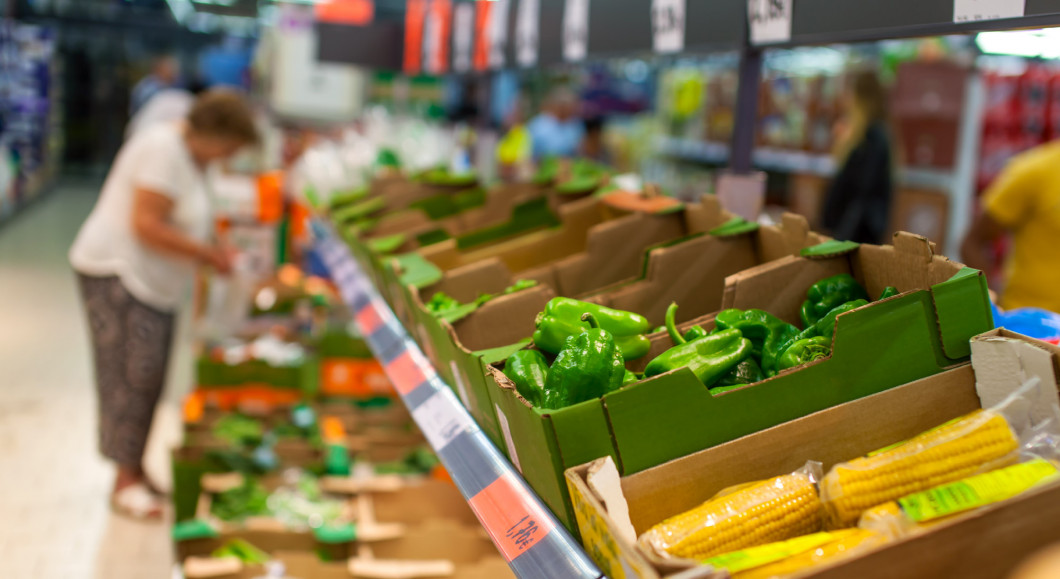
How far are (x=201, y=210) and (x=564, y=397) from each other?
3031 millimetres

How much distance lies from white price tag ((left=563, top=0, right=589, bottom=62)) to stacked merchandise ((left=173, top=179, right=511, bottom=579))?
4.63ft

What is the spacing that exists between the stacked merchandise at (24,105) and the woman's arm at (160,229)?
8407mm

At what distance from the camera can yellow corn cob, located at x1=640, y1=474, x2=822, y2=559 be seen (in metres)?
1.03

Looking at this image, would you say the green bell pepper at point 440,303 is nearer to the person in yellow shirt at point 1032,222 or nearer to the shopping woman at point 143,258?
the person in yellow shirt at point 1032,222

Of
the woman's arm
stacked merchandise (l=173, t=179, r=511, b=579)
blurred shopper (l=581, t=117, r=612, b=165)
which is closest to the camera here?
stacked merchandise (l=173, t=179, r=511, b=579)

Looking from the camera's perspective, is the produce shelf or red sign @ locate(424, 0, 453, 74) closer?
the produce shelf

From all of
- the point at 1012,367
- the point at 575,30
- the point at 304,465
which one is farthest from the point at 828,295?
the point at 304,465

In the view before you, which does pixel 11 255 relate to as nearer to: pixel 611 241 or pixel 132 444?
pixel 132 444

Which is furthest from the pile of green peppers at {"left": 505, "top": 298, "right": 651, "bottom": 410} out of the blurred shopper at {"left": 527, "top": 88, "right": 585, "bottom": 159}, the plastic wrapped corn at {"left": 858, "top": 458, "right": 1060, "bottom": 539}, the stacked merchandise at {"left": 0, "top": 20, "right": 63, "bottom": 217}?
the stacked merchandise at {"left": 0, "top": 20, "right": 63, "bottom": 217}

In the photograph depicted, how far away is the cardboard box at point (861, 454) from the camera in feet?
2.89

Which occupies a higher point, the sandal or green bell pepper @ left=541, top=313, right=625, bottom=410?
green bell pepper @ left=541, top=313, right=625, bottom=410

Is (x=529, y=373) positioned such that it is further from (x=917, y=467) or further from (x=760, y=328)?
(x=917, y=467)

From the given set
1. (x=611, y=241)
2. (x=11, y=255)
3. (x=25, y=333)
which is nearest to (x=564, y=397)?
(x=611, y=241)

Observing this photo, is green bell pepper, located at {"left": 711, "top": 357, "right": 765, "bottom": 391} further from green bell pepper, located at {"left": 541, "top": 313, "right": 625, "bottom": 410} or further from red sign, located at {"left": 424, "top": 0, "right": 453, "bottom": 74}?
red sign, located at {"left": 424, "top": 0, "right": 453, "bottom": 74}
